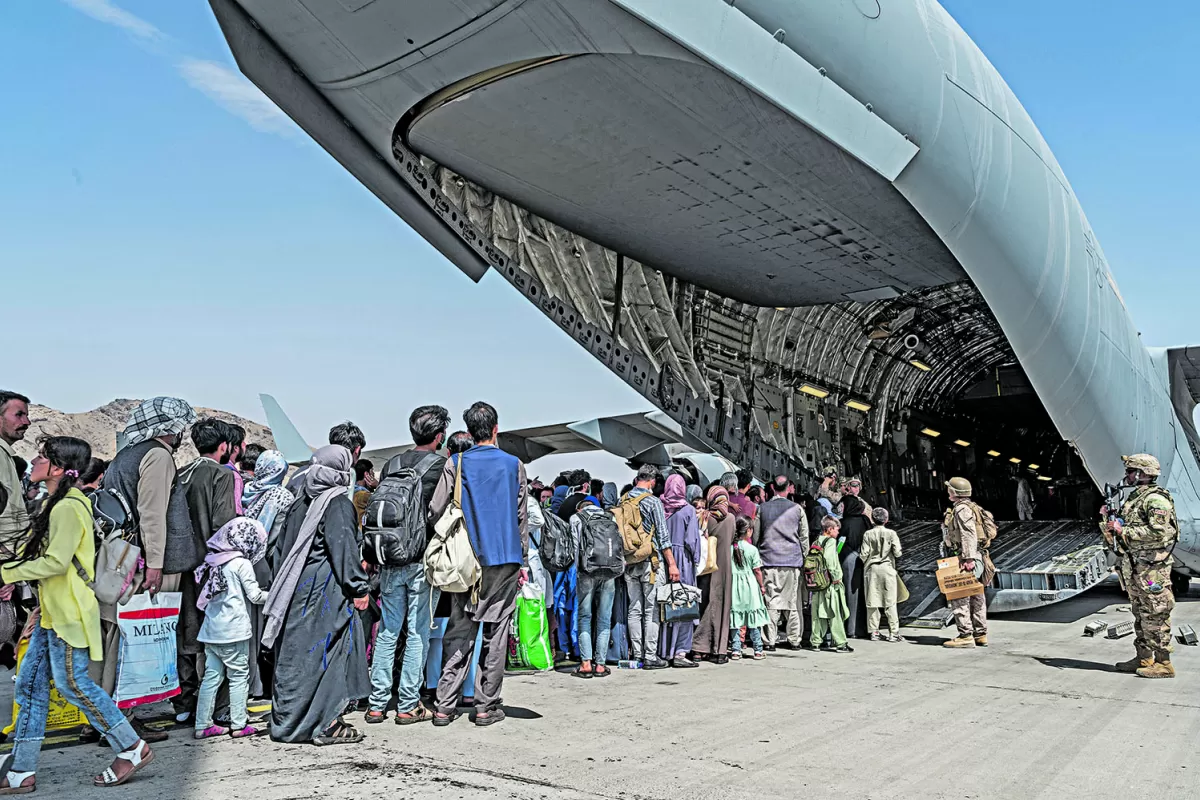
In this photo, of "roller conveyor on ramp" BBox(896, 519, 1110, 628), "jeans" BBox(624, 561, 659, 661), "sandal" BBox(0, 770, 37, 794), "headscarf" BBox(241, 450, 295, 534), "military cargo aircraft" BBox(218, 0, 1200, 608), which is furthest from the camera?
"roller conveyor on ramp" BBox(896, 519, 1110, 628)

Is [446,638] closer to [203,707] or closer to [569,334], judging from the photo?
[203,707]

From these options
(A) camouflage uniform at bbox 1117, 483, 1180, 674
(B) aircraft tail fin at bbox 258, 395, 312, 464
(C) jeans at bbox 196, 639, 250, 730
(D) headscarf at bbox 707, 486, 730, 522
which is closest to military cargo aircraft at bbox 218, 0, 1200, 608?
(A) camouflage uniform at bbox 1117, 483, 1180, 674

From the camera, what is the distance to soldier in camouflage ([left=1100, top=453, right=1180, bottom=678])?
6184 mm

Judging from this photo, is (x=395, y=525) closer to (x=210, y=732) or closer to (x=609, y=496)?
(x=210, y=732)

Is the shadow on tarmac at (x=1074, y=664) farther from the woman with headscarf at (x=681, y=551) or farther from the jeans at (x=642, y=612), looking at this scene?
the jeans at (x=642, y=612)

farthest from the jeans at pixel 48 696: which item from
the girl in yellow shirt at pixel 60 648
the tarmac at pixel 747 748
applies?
the tarmac at pixel 747 748

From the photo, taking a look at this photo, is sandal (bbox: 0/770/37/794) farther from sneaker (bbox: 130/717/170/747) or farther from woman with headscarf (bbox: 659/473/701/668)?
woman with headscarf (bbox: 659/473/701/668)

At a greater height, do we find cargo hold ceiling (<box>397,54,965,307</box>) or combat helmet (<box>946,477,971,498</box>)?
cargo hold ceiling (<box>397,54,965,307</box>)

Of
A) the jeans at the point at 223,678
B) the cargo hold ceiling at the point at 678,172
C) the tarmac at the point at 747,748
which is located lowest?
the tarmac at the point at 747,748

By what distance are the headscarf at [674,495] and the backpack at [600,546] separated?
844 mm

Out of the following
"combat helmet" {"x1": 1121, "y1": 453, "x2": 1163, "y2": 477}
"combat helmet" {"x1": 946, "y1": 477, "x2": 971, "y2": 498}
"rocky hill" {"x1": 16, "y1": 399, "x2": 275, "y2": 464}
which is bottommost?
"combat helmet" {"x1": 946, "y1": 477, "x2": 971, "y2": 498}

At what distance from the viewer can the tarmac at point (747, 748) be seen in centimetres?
339

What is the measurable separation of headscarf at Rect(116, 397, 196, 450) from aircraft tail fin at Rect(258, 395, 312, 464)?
46.2 feet

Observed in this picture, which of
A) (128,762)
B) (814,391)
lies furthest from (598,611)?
(814,391)
